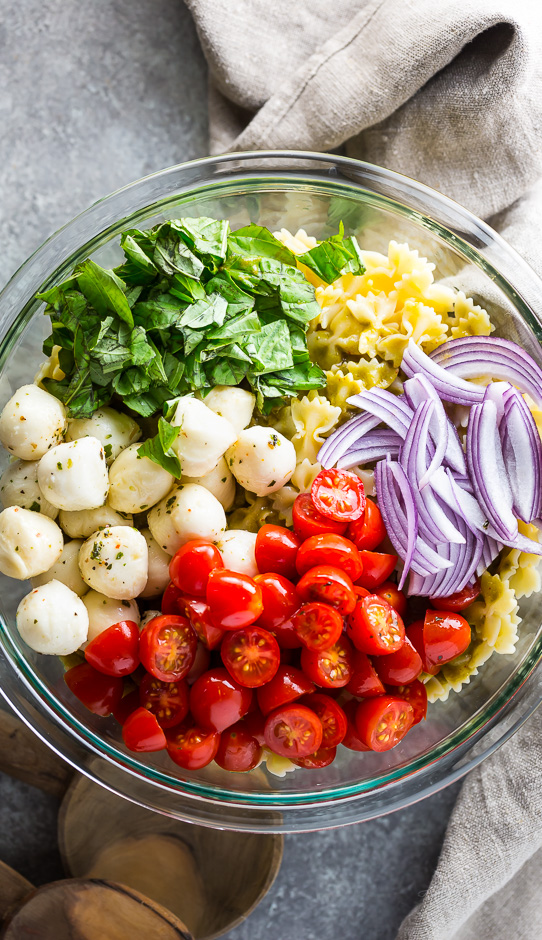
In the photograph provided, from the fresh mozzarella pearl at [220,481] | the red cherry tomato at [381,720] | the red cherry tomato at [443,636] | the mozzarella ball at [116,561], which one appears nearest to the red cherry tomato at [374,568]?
the red cherry tomato at [443,636]

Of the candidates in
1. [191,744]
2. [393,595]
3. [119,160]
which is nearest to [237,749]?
[191,744]

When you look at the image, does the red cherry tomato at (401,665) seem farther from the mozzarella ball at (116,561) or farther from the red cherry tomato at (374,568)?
the mozzarella ball at (116,561)

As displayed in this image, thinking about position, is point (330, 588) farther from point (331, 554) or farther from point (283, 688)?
point (283, 688)

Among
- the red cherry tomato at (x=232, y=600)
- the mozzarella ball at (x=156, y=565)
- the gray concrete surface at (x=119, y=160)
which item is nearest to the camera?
the red cherry tomato at (x=232, y=600)

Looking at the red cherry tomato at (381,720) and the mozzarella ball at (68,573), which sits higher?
the red cherry tomato at (381,720)

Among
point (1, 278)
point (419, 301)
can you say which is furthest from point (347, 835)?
point (1, 278)
